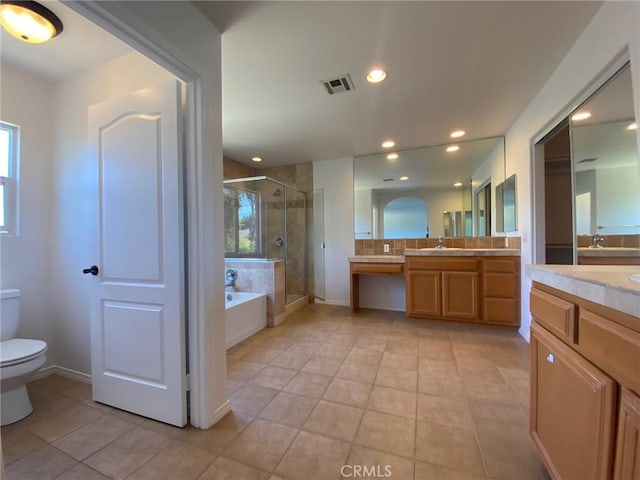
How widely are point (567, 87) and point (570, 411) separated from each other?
6.82 ft

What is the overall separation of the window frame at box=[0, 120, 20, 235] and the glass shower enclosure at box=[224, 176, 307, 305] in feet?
5.52

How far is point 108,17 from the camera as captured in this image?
3.48 ft

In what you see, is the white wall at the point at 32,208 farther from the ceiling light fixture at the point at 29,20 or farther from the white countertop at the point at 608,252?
the white countertop at the point at 608,252

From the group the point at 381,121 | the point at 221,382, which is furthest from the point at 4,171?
the point at 381,121

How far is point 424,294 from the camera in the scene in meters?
3.22

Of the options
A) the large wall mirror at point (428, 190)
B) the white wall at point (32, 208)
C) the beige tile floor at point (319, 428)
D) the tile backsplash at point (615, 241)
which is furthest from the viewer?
the large wall mirror at point (428, 190)

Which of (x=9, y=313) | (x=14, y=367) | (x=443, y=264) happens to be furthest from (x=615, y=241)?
(x=9, y=313)

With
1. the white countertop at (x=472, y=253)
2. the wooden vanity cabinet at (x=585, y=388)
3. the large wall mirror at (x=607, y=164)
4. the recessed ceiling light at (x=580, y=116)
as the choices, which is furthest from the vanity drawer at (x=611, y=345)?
the white countertop at (x=472, y=253)

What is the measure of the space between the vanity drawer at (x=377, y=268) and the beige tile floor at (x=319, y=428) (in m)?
1.25

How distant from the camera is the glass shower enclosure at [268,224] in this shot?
3.62 metres

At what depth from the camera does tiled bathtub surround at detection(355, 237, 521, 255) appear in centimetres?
330

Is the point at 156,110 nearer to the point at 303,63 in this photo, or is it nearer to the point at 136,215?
the point at 136,215

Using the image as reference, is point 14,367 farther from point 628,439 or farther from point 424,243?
point 424,243

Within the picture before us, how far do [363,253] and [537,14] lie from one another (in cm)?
298
